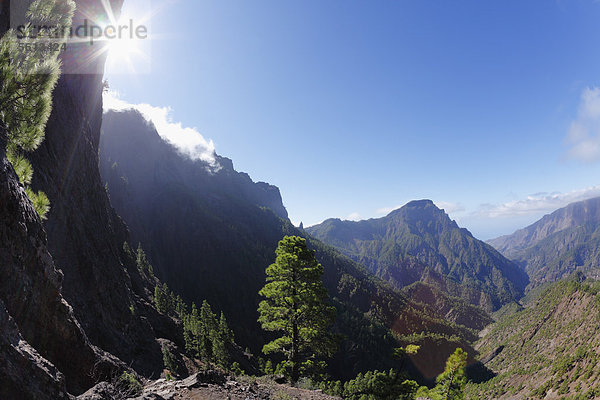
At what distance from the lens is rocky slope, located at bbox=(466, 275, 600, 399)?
2613 inches

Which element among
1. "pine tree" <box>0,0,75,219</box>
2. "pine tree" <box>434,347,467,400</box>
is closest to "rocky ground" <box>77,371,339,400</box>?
"pine tree" <box>0,0,75,219</box>

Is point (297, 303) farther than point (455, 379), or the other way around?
point (455, 379)

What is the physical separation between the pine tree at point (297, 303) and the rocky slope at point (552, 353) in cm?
7724

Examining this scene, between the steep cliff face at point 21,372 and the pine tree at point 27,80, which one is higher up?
the pine tree at point 27,80

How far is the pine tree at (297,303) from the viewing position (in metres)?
15.3

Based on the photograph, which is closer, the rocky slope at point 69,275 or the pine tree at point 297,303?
the rocky slope at point 69,275

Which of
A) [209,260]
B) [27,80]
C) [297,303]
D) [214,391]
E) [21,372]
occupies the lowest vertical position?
[209,260]

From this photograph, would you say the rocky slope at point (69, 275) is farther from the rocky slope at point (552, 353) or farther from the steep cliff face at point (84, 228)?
the rocky slope at point (552, 353)

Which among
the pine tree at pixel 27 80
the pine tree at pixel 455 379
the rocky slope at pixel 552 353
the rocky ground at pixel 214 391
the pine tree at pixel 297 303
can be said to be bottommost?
the rocky slope at pixel 552 353

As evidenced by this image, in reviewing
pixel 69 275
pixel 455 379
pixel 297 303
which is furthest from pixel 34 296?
pixel 455 379

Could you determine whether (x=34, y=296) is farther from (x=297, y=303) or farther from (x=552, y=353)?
(x=552, y=353)

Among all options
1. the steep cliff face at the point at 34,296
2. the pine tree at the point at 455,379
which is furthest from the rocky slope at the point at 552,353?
the steep cliff face at the point at 34,296

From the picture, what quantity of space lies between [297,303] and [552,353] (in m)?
132

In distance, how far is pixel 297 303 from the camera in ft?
52.5
